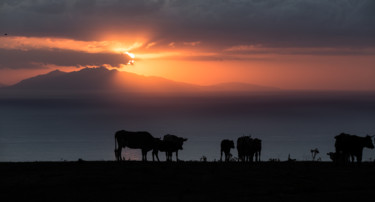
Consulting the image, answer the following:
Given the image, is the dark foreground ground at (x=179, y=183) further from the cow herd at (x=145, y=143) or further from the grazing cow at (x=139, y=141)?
the grazing cow at (x=139, y=141)

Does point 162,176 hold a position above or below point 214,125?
below

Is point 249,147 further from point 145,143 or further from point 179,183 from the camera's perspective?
point 179,183

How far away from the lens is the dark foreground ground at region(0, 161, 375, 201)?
54.4 ft

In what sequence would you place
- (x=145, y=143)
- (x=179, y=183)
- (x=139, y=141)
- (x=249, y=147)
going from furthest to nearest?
(x=249, y=147), (x=139, y=141), (x=145, y=143), (x=179, y=183)

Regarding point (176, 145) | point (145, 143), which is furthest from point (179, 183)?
point (145, 143)

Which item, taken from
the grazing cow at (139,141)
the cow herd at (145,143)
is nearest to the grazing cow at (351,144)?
the cow herd at (145,143)

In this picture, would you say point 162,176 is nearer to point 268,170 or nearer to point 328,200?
point 268,170

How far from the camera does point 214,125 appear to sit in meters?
172

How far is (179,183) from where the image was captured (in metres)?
18.8

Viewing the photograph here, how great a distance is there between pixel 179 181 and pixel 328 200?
555 cm

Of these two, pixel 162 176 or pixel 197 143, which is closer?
pixel 162 176

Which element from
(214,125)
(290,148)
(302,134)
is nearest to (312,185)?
(290,148)

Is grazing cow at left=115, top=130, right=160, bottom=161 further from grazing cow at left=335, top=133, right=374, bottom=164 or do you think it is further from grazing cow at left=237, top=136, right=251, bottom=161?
grazing cow at left=335, top=133, right=374, bottom=164

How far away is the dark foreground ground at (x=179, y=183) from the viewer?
653 inches
